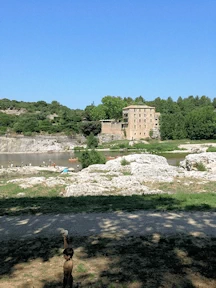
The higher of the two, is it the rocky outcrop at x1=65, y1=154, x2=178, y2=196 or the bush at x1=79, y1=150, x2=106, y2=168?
the bush at x1=79, y1=150, x2=106, y2=168

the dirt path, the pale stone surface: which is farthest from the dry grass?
the dirt path

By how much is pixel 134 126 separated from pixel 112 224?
102452mm

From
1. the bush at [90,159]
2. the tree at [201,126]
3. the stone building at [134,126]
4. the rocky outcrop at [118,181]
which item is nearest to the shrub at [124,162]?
the rocky outcrop at [118,181]

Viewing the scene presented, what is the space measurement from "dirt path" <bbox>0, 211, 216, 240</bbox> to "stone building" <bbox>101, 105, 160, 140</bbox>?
3924 inches

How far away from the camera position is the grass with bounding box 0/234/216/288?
6309 mm

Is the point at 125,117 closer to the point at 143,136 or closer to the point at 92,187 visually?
the point at 143,136

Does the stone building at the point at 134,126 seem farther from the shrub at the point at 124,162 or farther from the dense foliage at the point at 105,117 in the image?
the shrub at the point at 124,162

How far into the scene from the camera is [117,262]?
23.6 ft

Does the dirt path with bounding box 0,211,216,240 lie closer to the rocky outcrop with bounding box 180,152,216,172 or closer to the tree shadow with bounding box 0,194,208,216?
the tree shadow with bounding box 0,194,208,216

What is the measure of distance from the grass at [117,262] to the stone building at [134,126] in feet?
338

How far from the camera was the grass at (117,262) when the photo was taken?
6.31m

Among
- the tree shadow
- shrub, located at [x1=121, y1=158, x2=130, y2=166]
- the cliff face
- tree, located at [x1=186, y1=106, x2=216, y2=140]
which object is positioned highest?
tree, located at [x1=186, y1=106, x2=216, y2=140]

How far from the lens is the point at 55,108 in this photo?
164m

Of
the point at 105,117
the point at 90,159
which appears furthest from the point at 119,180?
the point at 105,117
